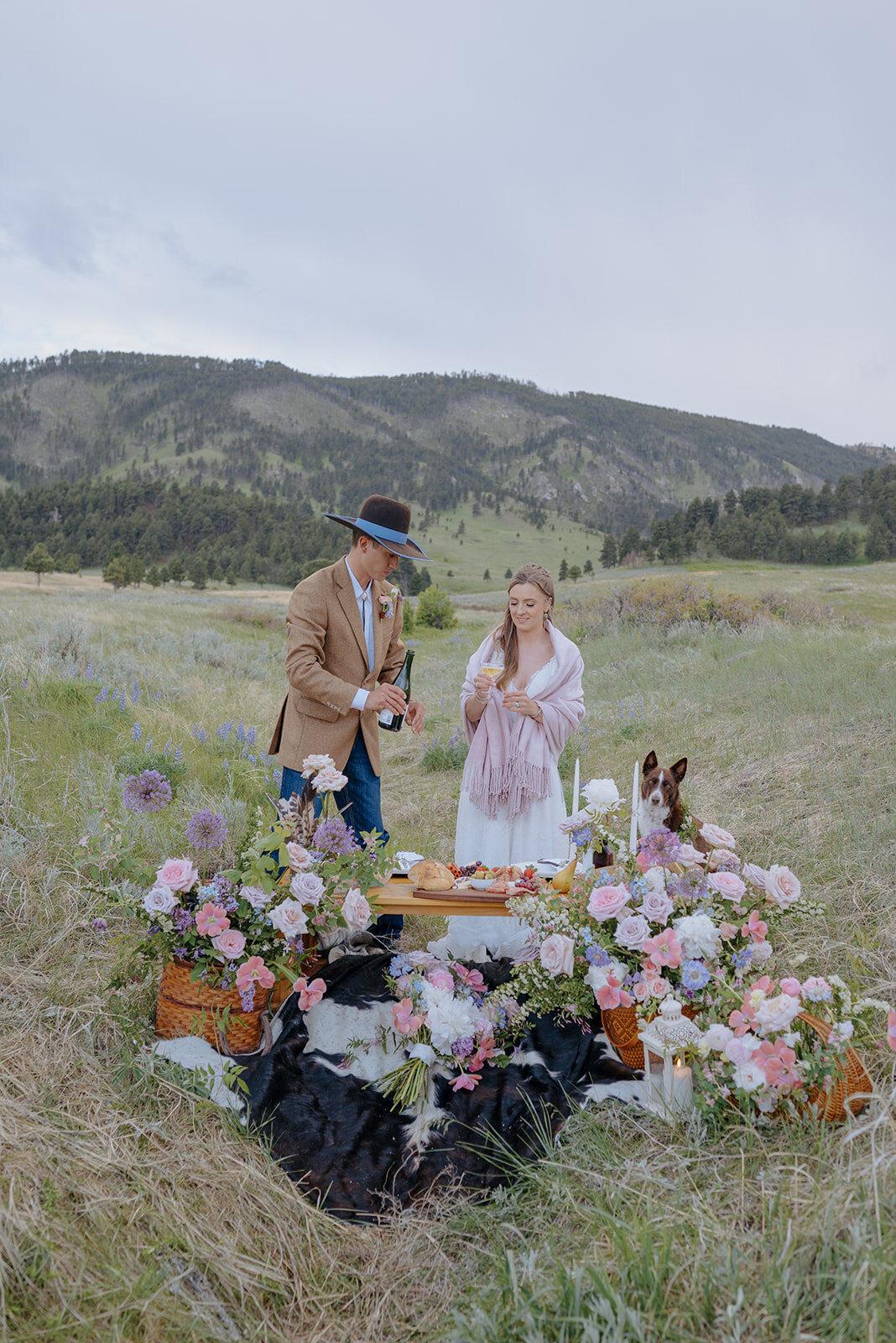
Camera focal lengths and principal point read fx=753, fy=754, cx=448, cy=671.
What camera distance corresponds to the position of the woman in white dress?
4207mm

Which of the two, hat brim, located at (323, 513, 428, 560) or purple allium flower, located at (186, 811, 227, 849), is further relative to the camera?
hat brim, located at (323, 513, 428, 560)

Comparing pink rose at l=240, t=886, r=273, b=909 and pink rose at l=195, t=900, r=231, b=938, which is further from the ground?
pink rose at l=240, t=886, r=273, b=909

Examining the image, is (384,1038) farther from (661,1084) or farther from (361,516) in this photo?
(361,516)

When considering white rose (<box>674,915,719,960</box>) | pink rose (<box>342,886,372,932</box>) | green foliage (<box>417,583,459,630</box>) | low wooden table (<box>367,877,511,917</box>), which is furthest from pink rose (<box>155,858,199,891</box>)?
green foliage (<box>417,583,459,630</box>)

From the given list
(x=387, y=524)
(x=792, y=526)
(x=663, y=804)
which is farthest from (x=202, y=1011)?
(x=792, y=526)

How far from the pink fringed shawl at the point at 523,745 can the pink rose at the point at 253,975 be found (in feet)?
5.63

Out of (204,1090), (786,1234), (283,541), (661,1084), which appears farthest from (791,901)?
(283,541)

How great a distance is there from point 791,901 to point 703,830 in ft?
1.41

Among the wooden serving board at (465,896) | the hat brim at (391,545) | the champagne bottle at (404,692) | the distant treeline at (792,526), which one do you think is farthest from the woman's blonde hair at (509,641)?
the distant treeline at (792,526)

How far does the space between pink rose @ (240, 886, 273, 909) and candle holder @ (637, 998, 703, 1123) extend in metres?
1.51

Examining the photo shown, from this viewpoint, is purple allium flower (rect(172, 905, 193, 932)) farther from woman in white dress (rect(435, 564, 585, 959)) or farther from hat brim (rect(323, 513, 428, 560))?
hat brim (rect(323, 513, 428, 560))

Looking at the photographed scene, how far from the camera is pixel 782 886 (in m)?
2.77

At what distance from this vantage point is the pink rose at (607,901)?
271 cm

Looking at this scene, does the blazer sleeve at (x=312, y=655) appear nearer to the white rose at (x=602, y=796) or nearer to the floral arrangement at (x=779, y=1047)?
the white rose at (x=602, y=796)
